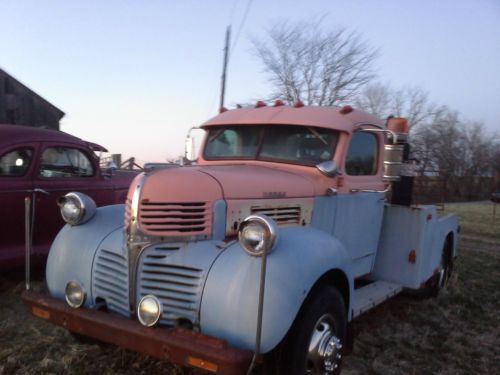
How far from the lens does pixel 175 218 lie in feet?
9.61

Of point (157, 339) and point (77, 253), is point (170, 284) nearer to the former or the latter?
point (157, 339)

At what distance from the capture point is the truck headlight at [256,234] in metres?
2.59

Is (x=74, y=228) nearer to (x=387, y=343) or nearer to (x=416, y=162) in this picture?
(x=387, y=343)

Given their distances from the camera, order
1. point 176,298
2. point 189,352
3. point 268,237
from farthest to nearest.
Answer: point 176,298 → point 268,237 → point 189,352

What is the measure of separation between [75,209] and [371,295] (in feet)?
8.42

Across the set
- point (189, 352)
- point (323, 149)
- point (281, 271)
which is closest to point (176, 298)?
point (189, 352)

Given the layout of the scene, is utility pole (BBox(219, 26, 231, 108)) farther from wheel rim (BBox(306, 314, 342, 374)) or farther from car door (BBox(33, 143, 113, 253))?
wheel rim (BBox(306, 314, 342, 374))

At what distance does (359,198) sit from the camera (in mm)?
4141

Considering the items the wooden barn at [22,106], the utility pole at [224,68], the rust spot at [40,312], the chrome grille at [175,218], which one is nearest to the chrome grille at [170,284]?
the chrome grille at [175,218]

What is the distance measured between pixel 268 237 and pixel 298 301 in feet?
1.38

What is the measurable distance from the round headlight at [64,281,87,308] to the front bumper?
7 centimetres

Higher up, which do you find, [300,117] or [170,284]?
[300,117]

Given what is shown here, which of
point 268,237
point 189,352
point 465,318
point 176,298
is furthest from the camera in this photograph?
point 465,318

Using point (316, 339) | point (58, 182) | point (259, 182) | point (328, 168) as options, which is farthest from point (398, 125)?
point (58, 182)
